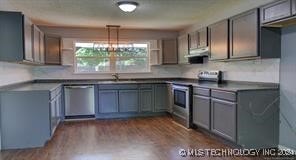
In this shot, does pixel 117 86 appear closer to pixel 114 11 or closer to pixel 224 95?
pixel 114 11

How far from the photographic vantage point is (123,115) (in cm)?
662

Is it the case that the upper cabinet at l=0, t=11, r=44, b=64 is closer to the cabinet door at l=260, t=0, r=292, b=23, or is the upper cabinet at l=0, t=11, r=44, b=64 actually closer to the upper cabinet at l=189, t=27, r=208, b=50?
the upper cabinet at l=189, t=27, r=208, b=50

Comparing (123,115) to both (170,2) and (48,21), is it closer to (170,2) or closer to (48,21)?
(48,21)

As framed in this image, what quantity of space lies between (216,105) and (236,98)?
0.59m

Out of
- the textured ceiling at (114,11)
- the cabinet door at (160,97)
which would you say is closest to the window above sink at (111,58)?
the textured ceiling at (114,11)

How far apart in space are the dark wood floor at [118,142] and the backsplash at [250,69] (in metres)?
1.18

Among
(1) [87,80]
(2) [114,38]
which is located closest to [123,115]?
(1) [87,80]

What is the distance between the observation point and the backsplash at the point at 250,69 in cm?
381

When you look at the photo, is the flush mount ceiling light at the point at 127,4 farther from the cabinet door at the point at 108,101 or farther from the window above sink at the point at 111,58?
the window above sink at the point at 111,58

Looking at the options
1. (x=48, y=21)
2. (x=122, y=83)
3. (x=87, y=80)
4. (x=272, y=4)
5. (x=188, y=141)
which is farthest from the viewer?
(x=87, y=80)

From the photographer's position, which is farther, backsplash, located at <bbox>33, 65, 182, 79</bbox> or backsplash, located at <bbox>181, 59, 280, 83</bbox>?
backsplash, located at <bbox>33, 65, 182, 79</bbox>

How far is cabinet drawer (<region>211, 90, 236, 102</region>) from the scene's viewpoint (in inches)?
145

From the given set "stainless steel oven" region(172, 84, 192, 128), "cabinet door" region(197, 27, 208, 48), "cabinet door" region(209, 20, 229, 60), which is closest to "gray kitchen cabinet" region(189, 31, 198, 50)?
"cabinet door" region(197, 27, 208, 48)

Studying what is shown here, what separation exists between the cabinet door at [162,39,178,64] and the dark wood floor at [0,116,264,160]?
1.85m
